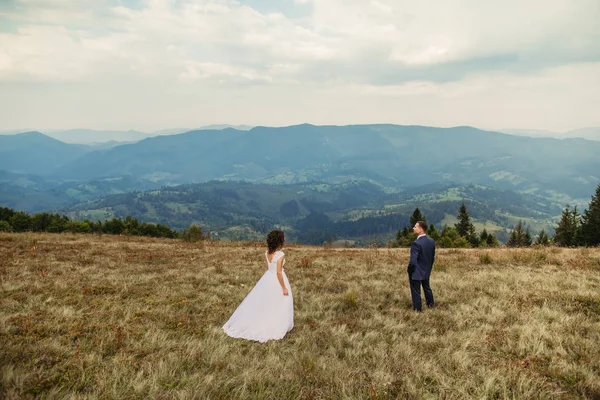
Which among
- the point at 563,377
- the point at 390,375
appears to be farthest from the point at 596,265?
the point at 390,375

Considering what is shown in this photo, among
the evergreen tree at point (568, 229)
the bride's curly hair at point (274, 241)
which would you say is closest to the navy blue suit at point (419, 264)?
the bride's curly hair at point (274, 241)

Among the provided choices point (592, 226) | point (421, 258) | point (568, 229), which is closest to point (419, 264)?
point (421, 258)

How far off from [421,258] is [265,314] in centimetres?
516

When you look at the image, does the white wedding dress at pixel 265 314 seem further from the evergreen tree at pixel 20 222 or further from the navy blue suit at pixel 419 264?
the evergreen tree at pixel 20 222

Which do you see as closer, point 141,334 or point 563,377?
point 563,377

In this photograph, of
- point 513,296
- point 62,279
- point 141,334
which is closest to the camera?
point 141,334

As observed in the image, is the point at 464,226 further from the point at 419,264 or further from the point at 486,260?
the point at 419,264

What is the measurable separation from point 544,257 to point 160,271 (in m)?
20.7

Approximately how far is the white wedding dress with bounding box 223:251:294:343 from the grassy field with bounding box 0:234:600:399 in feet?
1.12

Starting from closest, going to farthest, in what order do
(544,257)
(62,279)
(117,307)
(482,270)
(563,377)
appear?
(563,377), (117,307), (62,279), (482,270), (544,257)

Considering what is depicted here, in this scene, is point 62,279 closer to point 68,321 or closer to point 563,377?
point 68,321

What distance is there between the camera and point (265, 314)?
27.8 ft

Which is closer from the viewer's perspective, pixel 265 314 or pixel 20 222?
pixel 265 314

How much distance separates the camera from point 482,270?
15852 mm
